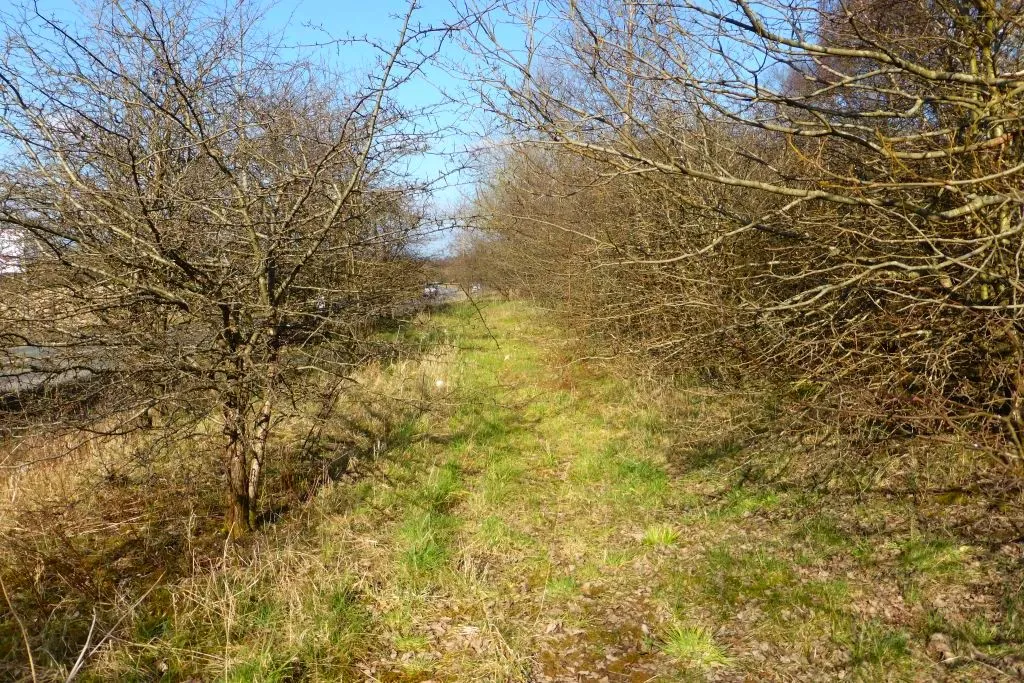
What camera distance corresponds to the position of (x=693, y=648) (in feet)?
9.27

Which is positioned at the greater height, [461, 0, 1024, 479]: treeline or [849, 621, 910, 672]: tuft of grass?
[461, 0, 1024, 479]: treeline

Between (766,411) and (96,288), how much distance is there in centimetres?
489

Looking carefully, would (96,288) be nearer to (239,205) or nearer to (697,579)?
(239,205)

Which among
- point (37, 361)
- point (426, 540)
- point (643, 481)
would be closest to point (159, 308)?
point (37, 361)

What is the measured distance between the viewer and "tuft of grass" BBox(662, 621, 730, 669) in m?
2.75

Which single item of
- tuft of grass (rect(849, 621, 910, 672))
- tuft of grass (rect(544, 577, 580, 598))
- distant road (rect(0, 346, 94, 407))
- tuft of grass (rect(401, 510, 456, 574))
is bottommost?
tuft of grass (rect(849, 621, 910, 672))

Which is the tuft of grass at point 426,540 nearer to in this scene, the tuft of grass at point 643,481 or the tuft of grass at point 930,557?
the tuft of grass at point 643,481

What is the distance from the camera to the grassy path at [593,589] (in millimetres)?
2754

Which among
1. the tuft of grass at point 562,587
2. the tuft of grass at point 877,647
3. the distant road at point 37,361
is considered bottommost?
the tuft of grass at point 877,647

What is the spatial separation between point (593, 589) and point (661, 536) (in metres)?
0.68

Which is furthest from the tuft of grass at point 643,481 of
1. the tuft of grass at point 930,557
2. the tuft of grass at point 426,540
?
the tuft of grass at point 930,557

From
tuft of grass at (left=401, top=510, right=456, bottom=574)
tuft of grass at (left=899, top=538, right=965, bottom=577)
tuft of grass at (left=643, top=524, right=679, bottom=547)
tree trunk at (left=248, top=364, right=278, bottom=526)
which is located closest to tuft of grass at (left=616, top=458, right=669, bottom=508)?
tuft of grass at (left=643, top=524, right=679, bottom=547)

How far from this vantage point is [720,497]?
4.46 m

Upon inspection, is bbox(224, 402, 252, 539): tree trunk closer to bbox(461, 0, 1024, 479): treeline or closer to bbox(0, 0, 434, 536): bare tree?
bbox(0, 0, 434, 536): bare tree
